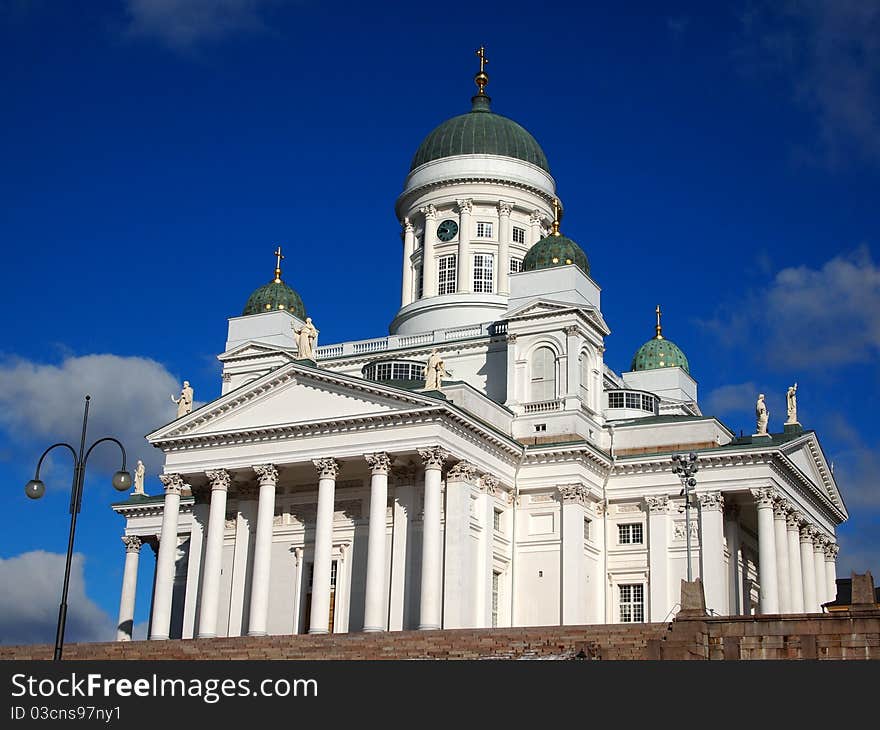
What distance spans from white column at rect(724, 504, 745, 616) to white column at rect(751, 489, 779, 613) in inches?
93.9

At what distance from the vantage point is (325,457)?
53781mm

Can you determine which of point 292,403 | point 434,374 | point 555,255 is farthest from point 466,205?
point 292,403

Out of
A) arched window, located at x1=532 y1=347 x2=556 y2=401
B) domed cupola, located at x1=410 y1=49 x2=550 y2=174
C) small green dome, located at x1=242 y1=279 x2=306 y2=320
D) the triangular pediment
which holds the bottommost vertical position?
the triangular pediment

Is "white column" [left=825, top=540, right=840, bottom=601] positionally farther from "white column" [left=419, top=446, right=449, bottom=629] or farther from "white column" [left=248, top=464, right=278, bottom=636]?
"white column" [left=248, top=464, right=278, bottom=636]

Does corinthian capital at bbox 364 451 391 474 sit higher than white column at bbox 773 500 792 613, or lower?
higher

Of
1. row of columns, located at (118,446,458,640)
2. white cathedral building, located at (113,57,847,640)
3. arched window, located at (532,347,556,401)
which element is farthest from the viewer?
arched window, located at (532,347,556,401)

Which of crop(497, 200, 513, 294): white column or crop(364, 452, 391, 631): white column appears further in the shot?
crop(497, 200, 513, 294): white column

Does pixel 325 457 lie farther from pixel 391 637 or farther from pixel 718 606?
pixel 718 606

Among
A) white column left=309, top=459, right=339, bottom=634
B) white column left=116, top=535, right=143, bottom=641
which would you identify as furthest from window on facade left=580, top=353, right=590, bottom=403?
white column left=116, top=535, right=143, bottom=641

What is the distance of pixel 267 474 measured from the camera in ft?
180

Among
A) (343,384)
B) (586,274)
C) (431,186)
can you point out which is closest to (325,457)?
(343,384)

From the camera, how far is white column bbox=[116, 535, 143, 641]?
63934 millimetres

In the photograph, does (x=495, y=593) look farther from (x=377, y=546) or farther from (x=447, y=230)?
(x=447, y=230)

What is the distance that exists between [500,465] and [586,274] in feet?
35.7
